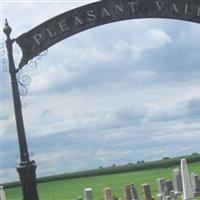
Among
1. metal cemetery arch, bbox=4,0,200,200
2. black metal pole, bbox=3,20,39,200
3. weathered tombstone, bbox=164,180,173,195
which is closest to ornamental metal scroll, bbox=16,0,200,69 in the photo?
metal cemetery arch, bbox=4,0,200,200

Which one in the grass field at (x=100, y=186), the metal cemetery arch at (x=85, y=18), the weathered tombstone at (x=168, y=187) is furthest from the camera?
the grass field at (x=100, y=186)

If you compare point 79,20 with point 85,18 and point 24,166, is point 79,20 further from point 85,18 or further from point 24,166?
point 24,166

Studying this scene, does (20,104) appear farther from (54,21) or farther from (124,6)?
(124,6)

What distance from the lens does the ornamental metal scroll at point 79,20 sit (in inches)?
572

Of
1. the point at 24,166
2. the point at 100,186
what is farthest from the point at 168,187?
the point at 100,186

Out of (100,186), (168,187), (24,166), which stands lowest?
(168,187)

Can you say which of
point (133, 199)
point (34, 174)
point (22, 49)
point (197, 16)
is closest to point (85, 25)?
point (22, 49)

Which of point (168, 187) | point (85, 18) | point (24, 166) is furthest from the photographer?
point (168, 187)

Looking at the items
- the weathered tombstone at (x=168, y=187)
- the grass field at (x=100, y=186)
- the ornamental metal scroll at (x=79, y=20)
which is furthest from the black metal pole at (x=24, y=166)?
the grass field at (x=100, y=186)

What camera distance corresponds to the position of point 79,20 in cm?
1459

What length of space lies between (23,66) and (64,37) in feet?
3.63

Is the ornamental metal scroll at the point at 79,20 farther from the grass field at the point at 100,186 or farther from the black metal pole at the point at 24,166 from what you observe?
the grass field at the point at 100,186

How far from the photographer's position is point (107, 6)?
14570mm

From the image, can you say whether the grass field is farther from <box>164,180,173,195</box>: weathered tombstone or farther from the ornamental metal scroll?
the ornamental metal scroll
